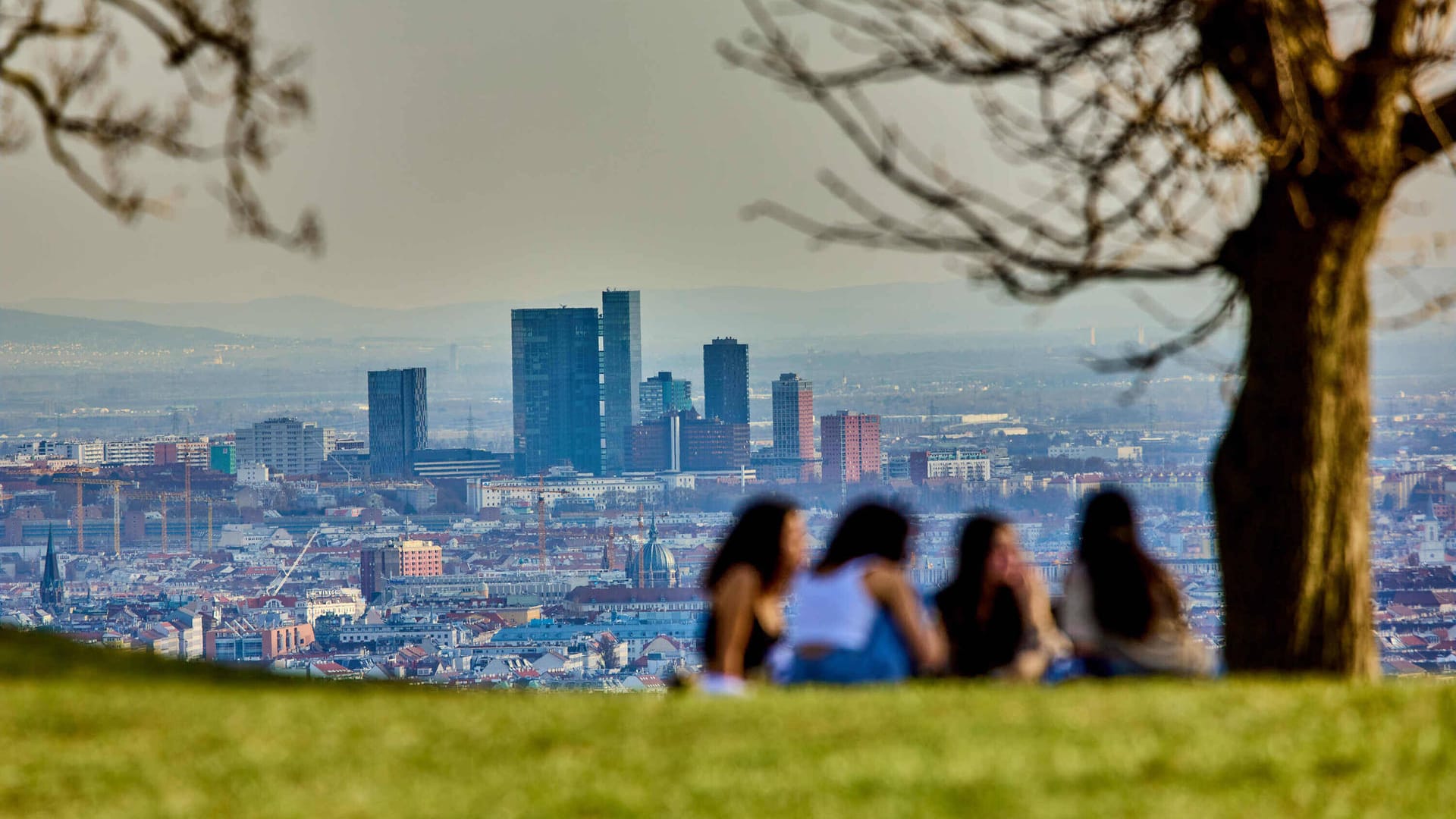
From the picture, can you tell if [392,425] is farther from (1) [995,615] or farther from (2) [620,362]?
(1) [995,615]

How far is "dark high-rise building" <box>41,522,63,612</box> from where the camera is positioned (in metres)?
75.2

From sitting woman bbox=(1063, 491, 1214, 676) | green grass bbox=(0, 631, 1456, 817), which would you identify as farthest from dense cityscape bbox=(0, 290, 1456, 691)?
green grass bbox=(0, 631, 1456, 817)

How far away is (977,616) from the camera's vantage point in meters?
6.84

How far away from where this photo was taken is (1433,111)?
7012 millimetres

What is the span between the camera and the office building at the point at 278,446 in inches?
4906

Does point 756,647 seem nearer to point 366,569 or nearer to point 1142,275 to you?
point 1142,275

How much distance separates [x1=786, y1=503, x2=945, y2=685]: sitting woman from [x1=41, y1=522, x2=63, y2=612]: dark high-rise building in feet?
236

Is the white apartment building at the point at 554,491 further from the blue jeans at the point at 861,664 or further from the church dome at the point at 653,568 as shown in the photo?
the blue jeans at the point at 861,664

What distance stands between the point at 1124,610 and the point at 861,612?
1.07m

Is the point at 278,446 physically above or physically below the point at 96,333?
below

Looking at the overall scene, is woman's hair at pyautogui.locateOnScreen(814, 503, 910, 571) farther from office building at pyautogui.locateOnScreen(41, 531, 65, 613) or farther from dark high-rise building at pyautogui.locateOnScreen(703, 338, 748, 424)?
dark high-rise building at pyautogui.locateOnScreen(703, 338, 748, 424)

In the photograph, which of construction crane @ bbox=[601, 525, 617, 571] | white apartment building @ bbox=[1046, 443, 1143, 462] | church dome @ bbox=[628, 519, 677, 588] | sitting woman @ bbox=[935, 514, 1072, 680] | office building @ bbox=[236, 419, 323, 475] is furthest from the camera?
office building @ bbox=[236, 419, 323, 475]

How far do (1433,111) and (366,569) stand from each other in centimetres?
8789

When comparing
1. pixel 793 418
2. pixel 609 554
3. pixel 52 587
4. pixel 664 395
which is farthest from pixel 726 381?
pixel 52 587
